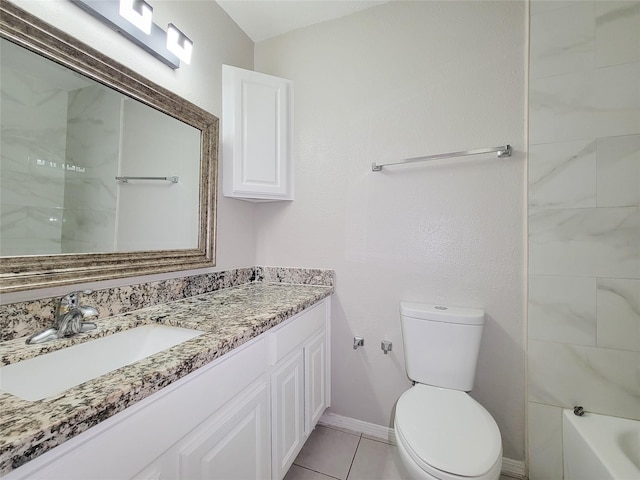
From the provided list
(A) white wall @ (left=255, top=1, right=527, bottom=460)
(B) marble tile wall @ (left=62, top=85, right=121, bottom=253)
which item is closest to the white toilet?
(A) white wall @ (left=255, top=1, right=527, bottom=460)

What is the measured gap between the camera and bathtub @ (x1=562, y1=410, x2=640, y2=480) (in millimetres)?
921

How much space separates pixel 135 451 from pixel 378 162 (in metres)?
1.52

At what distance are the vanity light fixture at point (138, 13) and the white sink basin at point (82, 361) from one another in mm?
1195

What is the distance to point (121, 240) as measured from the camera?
1.07m

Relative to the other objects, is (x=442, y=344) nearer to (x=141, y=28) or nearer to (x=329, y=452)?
(x=329, y=452)

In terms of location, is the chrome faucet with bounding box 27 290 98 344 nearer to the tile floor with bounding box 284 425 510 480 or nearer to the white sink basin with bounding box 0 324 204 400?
the white sink basin with bounding box 0 324 204 400

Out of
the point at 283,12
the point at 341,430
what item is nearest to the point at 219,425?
the point at 341,430

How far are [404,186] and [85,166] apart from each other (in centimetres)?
142

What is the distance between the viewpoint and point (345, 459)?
1403mm

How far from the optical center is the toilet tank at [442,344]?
1.25 metres

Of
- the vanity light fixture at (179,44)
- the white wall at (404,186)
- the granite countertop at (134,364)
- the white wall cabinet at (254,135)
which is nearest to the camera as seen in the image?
the granite countertop at (134,364)

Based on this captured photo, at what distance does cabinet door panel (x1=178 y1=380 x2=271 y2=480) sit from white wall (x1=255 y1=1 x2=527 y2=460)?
2.45ft

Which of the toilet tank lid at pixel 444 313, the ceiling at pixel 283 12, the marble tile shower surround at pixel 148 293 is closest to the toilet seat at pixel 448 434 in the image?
the toilet tank lid at pixel 444 313

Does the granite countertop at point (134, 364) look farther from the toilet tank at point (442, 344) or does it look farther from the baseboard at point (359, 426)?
the baseboard at point (359, 426)
